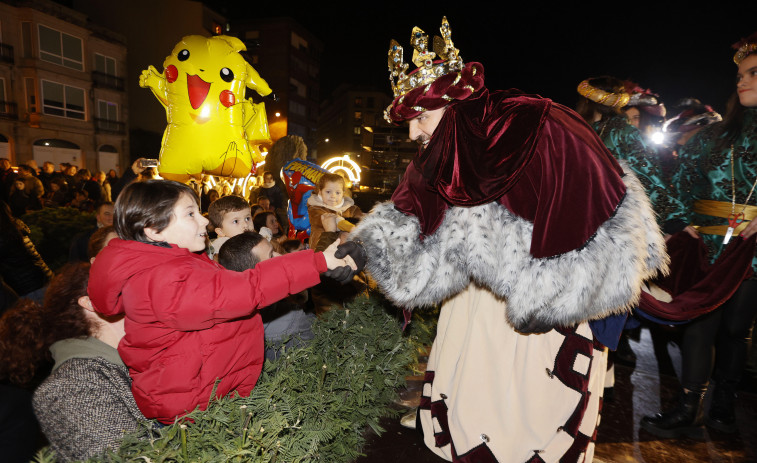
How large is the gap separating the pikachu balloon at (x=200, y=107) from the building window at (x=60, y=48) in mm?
25366

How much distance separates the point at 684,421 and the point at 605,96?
8.10 feet

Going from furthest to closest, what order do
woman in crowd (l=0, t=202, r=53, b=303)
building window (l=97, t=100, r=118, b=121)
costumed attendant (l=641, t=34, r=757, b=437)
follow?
building window (l=97, t=100, r=118, b=121), woman in crowd (l=0, t=202, r=53, b=303), costumed attendant (l=641, t=34, r=757, b=437)

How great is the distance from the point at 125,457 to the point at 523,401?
1715 mm

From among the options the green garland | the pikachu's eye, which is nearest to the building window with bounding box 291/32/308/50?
the pikachu's eye

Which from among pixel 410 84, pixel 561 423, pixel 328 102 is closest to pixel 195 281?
pixel 410 84

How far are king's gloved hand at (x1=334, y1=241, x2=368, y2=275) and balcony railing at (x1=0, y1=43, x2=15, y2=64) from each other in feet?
94.5

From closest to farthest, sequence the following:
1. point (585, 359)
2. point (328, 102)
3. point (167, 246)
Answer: point (167, 246), point (585, 359), point (328, 102)

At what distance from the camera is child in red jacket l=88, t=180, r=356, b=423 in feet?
5.55

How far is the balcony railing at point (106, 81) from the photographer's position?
2534 cm

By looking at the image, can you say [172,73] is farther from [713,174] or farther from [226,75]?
[713,174]

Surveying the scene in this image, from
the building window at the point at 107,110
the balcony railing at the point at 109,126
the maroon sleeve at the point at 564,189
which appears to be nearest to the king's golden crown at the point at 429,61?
the maroon sleeve at the point at 564,189

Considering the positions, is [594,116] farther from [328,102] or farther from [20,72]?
[328,102]

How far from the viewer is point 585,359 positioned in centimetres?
203

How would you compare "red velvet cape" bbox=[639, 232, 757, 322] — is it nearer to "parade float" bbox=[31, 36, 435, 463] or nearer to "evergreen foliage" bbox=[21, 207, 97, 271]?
"parade float" bbox=[31, 36, 435, 463]
